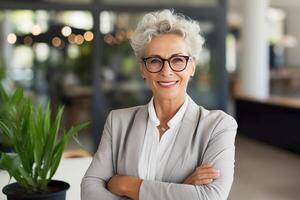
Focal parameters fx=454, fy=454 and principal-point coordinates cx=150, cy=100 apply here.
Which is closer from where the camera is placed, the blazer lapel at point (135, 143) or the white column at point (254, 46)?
the blazer lapel at point (135, 143)

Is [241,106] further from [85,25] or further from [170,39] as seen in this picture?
[170,39]

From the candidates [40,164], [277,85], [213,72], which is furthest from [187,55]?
[277,85]

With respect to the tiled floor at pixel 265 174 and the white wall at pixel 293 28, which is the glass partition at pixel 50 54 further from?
the white wall at pixel 293 28

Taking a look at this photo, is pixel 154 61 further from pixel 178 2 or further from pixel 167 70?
pixel 178 2

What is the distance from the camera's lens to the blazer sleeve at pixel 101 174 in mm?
1683

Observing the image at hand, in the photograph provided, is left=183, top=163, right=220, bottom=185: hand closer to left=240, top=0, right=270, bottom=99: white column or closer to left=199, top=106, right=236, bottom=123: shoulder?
left=199, top=106, right=236, bottom=123: shoulder

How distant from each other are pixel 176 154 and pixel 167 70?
30cm

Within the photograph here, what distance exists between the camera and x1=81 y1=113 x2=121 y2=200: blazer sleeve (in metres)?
1.68

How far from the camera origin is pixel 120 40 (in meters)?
6.33

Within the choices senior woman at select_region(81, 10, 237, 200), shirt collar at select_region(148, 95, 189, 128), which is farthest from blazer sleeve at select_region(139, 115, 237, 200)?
shirt collar at select_region(148, 95, 189, 128)

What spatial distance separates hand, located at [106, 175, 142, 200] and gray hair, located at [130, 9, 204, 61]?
0.44 meters

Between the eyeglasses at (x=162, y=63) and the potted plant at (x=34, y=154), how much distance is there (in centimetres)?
38

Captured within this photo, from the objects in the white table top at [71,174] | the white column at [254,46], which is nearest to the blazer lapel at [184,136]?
Result: the white table top at [71,174]

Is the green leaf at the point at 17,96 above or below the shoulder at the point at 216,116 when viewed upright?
above
